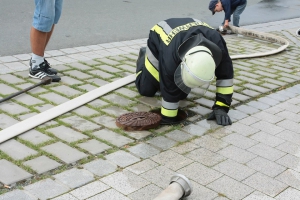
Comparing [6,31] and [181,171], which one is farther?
[6,31]

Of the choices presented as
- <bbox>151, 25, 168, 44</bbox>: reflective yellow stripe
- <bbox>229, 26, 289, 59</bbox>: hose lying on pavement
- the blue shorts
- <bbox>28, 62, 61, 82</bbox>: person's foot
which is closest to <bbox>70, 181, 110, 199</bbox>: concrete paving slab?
<bbox>151, 25, 168, 44</bbox>: reflective yellow stripe

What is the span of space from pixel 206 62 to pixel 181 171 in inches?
36.6

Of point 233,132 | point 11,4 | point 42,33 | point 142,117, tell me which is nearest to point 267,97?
point 233,132

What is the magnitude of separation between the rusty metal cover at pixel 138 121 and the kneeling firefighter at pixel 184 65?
126mm

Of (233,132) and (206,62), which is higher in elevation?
(206,62)

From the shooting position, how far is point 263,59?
7066mm

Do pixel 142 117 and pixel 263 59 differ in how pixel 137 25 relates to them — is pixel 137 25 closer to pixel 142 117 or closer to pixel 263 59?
pixel 263 59

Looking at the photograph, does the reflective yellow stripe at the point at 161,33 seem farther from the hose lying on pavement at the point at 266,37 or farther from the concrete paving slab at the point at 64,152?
the hose lying on pavement at the point at 266,37

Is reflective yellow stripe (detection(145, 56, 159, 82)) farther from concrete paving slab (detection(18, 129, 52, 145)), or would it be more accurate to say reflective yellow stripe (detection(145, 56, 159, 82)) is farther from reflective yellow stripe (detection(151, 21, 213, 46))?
concrete paving slab (detection(18, 129, 52, 145))

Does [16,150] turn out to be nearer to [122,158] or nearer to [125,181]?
[122,158]

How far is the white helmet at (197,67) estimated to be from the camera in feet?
12.3

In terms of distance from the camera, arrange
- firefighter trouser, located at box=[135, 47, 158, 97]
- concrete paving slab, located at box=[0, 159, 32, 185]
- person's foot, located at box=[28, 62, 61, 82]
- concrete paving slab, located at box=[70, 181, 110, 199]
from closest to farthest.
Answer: concrete paving slab, located at box=[70, 181, 110, 199]
concrete paving slab, located at box=[0, 159, 32, 185]
firefighter trouser, located at box=[135, 47, 158, 97]
person's foot, located at box=[28, 62, 61, 82]

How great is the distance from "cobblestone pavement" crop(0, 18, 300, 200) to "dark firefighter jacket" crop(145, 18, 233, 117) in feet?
0.86

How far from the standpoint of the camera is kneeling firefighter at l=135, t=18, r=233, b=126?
3811 millimetres
